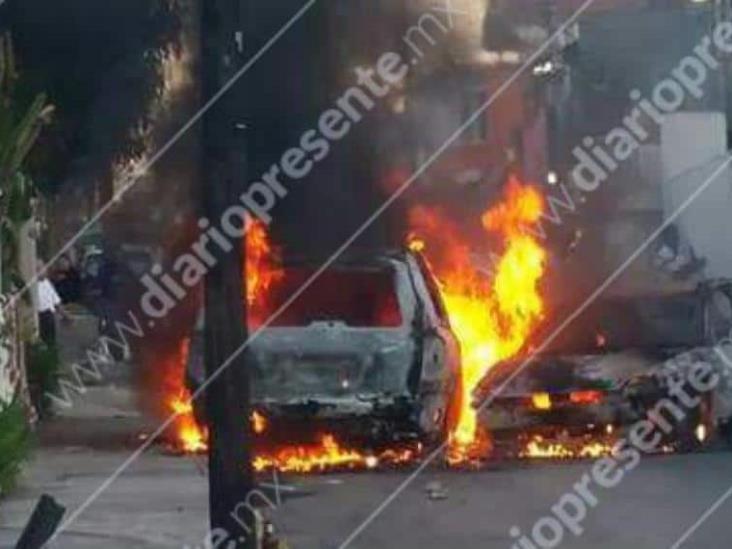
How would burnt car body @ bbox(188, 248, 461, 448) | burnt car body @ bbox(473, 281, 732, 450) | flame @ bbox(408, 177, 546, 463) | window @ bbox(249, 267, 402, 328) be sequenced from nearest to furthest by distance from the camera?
burnt car body @ bbox(188, 248, 461, 448)
burnt car body @ bbox(473, 281, 732, 450)
window @ bbox(249, 267, 402, 328)
flame @ bbox(408, 177, 546, 463)

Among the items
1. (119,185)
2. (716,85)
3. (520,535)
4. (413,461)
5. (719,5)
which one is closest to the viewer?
(520,535)

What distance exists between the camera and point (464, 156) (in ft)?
103

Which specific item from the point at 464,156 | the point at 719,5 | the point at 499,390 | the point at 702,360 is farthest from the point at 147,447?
the point at 719,5

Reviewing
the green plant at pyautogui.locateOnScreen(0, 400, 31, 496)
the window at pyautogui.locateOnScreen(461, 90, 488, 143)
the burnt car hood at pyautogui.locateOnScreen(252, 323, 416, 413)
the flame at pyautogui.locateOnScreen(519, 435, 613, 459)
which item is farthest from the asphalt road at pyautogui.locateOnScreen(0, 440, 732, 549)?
the window at pyautogui.locateOnScreen(461, 90, 488, 143)

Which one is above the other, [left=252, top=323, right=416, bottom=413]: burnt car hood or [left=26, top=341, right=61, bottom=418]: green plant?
[left=252, top=323, right=416, bottom=413]: burnt car hood

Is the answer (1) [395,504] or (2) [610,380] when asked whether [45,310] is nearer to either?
(2) [610,380]

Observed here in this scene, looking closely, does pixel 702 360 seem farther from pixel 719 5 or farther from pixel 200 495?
pixel 719 5

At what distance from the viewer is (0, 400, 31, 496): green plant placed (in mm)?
11727

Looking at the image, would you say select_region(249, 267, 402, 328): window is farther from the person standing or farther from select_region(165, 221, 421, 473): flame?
the person standing

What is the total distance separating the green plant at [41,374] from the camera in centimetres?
1791

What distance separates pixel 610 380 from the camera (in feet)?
49.8

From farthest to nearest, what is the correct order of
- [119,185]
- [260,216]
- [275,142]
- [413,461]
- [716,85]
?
1. [716,85]
2. [119,185]
3. [275,142]
4. [260,216]
5. [413,461]

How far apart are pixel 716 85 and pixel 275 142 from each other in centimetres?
1420

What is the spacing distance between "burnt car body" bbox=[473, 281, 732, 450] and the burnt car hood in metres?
0.99
